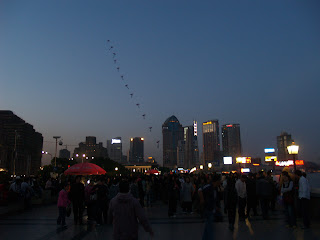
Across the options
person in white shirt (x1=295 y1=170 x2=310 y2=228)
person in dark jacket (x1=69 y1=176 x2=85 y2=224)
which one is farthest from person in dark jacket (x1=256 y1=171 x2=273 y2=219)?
person in dark jacket (x1=69 y1=176 x2=85 y2=224)

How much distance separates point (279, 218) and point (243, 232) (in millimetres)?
3918

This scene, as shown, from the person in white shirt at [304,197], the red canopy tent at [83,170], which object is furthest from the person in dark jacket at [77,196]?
the red canopy tent at [83,170]

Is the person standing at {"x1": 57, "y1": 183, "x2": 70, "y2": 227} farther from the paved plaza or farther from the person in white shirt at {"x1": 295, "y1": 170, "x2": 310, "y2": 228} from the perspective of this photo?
the person in white shirt at {"x1": 295, "y1": 170, "x2": 310, "y2": 228}

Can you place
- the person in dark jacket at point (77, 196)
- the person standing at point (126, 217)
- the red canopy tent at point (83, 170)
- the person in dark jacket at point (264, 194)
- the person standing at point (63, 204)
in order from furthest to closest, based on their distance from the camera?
the red canopy tent at point (83, 170) < the person in dark jacket at point (264, 194) < the person in dark jacket at point (77, 196) < the person standing at point (63, 204) < the person standing at point (126, 217)

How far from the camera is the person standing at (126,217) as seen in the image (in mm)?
4797

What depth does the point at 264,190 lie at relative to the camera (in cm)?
1289

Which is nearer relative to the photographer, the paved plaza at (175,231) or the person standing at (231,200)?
the paved plaza at (175,231)

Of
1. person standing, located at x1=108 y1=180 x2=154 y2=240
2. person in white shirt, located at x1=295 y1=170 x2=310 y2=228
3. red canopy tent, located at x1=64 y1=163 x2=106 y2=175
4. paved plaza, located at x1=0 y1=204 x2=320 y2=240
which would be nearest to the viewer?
person standing, located at x1=108 y1=180 x2=154 y2=240

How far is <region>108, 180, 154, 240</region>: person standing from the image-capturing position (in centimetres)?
480

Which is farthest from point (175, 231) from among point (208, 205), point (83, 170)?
point (83, 170)

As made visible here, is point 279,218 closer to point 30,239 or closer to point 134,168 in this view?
point 30,239

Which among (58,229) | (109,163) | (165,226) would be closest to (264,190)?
(165,226)

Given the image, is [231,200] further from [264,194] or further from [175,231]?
[264,194]

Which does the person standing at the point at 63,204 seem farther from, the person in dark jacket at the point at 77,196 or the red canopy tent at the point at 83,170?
the red canopy tent at the point at 83,170
